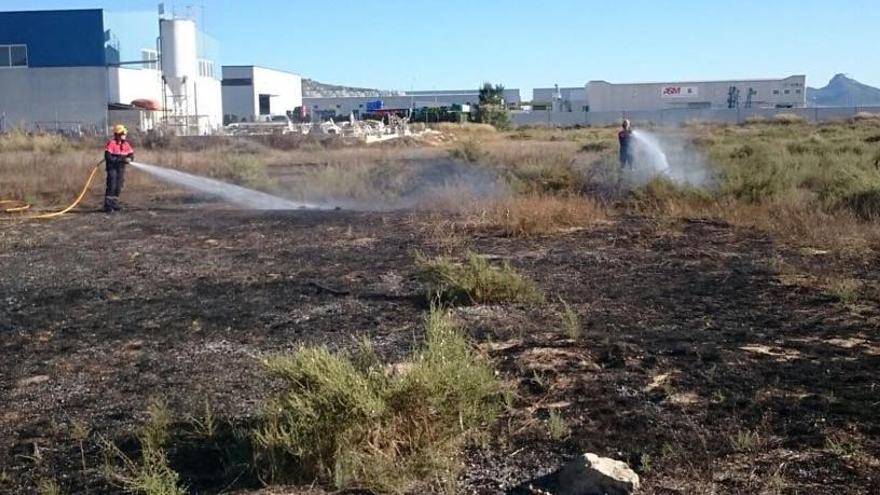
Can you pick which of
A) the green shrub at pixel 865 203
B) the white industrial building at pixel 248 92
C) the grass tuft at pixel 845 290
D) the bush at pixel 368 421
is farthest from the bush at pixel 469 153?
the white industrial building at pixel 248 92

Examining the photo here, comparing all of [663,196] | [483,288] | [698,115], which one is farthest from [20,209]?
[698,115]

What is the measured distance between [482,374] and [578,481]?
4.29 ft

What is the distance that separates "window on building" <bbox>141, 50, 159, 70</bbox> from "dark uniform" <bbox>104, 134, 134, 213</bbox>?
42.5 meters

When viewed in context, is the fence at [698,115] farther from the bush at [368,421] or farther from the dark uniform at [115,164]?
the bush at [368,421]

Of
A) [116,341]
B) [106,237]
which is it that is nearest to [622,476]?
[116,341]

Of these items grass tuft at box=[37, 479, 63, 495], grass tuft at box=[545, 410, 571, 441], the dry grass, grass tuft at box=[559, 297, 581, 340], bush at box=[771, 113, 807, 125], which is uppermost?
bush at box=[771, 113, 807, 125]

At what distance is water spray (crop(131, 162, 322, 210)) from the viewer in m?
22.0

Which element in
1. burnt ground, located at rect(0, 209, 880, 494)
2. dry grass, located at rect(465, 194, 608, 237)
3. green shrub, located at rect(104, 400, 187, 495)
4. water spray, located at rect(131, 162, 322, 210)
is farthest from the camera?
water spray, located at rect(131, 162, 322, 210)

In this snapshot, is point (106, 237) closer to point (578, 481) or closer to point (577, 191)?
point (577, 191)

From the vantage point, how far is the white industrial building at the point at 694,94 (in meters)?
89.2

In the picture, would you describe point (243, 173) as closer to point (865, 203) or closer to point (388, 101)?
point (865, 203)

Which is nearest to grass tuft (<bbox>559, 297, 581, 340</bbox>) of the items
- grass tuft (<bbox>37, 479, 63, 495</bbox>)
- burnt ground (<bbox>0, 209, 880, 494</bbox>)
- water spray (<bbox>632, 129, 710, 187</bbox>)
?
burnt ground (<bbox>0, 209, 880, 494</bbox>)

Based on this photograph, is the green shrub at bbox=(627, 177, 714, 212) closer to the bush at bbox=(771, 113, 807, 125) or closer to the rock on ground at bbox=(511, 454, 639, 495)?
the rock on ground at bbox=(511, 454, 639, 495)

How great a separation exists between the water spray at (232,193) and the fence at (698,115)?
43.6 m
